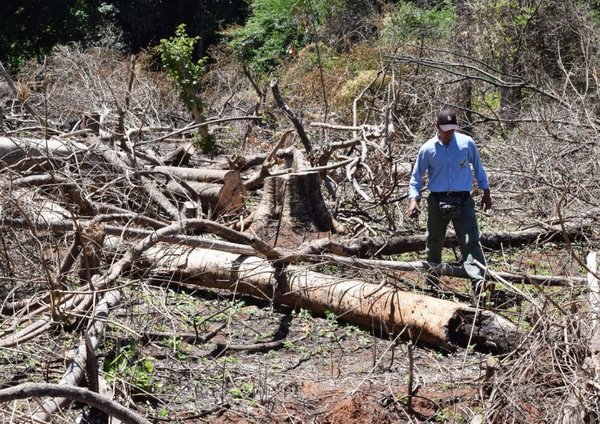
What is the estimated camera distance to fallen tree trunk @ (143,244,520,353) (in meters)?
5.87

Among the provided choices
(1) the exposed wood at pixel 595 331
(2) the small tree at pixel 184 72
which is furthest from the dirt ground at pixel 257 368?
(2) the small tree at pixel 184 72

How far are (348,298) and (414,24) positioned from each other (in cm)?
1398

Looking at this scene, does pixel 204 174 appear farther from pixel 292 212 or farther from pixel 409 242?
pixel 409 242

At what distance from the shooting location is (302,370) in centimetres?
583

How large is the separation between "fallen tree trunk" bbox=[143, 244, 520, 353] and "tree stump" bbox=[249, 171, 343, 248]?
1241 millimetres

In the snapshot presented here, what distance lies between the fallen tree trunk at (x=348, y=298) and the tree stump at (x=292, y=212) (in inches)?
48.9

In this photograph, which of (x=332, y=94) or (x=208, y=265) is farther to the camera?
(x=332, y=94)

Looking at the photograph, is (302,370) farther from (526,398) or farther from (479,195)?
(479,195)

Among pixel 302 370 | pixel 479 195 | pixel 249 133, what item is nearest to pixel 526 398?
pixel 302 370

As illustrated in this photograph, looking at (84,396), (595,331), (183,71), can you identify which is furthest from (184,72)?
(84,396)

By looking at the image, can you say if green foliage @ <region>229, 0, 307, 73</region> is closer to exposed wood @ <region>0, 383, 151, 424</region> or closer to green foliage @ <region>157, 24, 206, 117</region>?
green foliage @ <region>157, 24, 206, 117</region>

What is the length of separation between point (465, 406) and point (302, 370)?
46.9 inches

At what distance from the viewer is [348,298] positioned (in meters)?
6.54

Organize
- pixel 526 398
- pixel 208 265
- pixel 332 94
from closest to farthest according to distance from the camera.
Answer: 1. pixel 526 398
2. pixel 208 265
3. pixel 332 94
